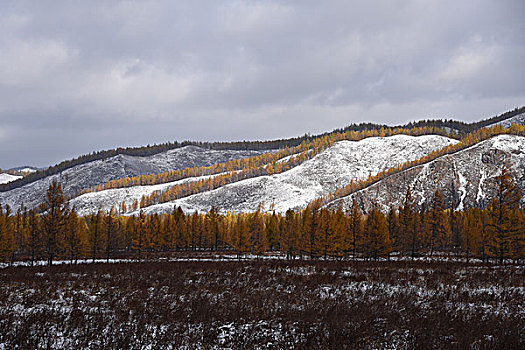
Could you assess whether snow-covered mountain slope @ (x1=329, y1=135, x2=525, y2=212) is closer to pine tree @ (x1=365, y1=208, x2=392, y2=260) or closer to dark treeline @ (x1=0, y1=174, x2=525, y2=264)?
dark treeline @ (x1=0, y1=174, x2=525, y2=264)

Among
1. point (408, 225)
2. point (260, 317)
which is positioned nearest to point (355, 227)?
point (408, 225)

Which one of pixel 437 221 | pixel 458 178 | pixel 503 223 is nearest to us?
pixel 503 223

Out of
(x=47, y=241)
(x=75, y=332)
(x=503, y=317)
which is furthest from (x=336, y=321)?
(x=47, y=241)

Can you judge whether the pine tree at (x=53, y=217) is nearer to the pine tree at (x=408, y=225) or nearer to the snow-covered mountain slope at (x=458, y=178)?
the pine tree at (x=408, y=225)

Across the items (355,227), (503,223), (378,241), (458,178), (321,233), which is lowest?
(378,241)

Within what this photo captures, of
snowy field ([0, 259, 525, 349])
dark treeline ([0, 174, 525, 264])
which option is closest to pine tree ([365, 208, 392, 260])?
dark treeline ([0, 174, 525, 264])

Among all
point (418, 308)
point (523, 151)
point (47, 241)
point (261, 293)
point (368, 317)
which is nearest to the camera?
point (368, 317)

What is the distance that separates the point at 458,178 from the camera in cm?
16112

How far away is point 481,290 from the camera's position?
1566 cm

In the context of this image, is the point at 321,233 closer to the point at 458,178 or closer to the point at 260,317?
the point at 260,317

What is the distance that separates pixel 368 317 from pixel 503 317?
445 centimetres

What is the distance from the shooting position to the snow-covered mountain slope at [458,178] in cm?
15312

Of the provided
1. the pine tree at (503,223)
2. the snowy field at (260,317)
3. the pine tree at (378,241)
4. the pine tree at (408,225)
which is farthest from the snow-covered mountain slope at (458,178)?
the snowy field at (260,317)

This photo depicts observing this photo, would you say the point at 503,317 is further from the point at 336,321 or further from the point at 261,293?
the point at 261,293
